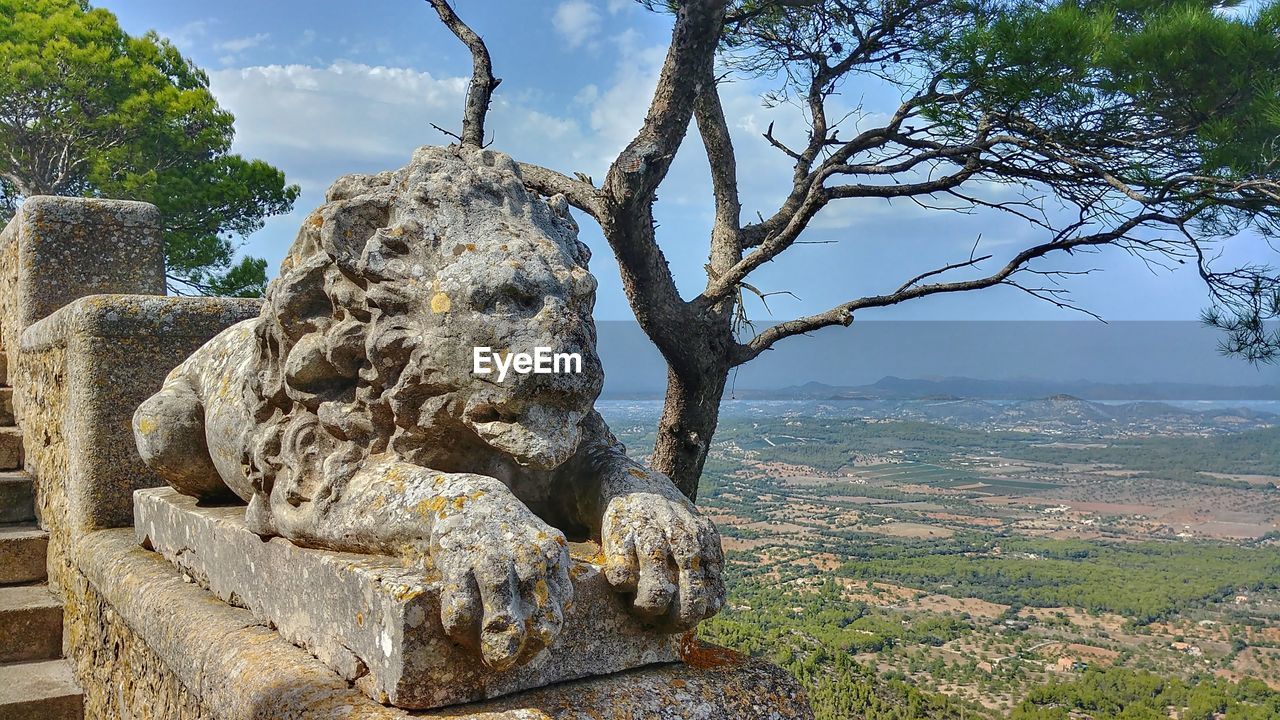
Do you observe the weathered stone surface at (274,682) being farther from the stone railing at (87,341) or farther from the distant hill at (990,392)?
the distant hill at (990,392)

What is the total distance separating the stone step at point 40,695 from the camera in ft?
9.98

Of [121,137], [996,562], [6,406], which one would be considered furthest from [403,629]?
[121,137]

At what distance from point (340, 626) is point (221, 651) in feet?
1.40

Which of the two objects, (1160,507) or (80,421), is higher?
(80,421)

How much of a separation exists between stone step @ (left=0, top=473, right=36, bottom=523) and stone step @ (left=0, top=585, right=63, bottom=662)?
620 millimetres

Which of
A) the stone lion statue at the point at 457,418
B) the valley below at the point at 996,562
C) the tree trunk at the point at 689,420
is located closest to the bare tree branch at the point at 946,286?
the tree trunk at the point at 689,420

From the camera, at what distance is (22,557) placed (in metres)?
3.77

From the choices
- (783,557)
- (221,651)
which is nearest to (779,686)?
(221,651)

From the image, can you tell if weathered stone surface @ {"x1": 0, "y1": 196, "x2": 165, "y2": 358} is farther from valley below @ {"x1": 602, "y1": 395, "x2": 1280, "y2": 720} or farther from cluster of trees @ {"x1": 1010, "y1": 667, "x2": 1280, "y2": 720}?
cluster of trees @ {"x1": 1010, "y1": 667, "x2": 1280, "y2": 720}

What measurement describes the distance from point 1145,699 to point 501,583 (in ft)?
22.4

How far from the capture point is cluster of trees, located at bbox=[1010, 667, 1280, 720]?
638cm

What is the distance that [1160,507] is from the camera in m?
11.1

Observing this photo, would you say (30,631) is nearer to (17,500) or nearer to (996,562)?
(17,500)

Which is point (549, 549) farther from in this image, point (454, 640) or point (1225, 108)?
point (1225, 108)
